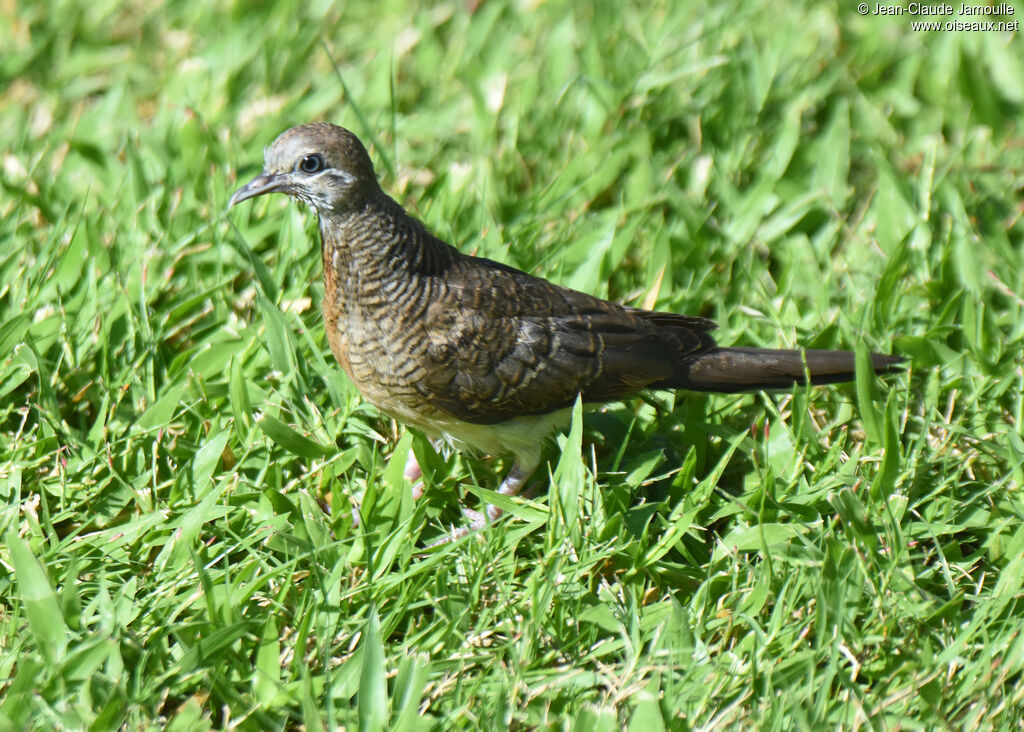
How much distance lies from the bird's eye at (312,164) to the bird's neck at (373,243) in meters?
0.18

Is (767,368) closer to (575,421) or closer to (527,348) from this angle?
(575,421)

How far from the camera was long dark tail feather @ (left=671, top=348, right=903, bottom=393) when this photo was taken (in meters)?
4.06

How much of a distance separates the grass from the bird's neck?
1.81 feet

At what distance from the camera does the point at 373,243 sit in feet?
12.3

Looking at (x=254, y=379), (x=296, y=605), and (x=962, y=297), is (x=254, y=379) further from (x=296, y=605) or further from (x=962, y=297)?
(x=962, y=297)

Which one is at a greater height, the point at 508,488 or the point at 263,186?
the point at 263,186

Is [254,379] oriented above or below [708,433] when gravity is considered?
above

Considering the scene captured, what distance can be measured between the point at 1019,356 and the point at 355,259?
9.33ft

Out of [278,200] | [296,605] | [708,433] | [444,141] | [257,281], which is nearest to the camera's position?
[296,605]

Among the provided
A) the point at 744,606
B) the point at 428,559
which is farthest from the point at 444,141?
the point at 744,606

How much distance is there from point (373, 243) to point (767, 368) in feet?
5.10

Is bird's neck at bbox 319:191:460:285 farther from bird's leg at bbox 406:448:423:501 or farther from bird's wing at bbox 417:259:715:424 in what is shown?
bird's leg at bbox 406:448:423:501

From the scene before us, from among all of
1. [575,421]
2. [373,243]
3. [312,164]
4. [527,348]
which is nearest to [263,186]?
[312,164]

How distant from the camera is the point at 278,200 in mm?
5227
